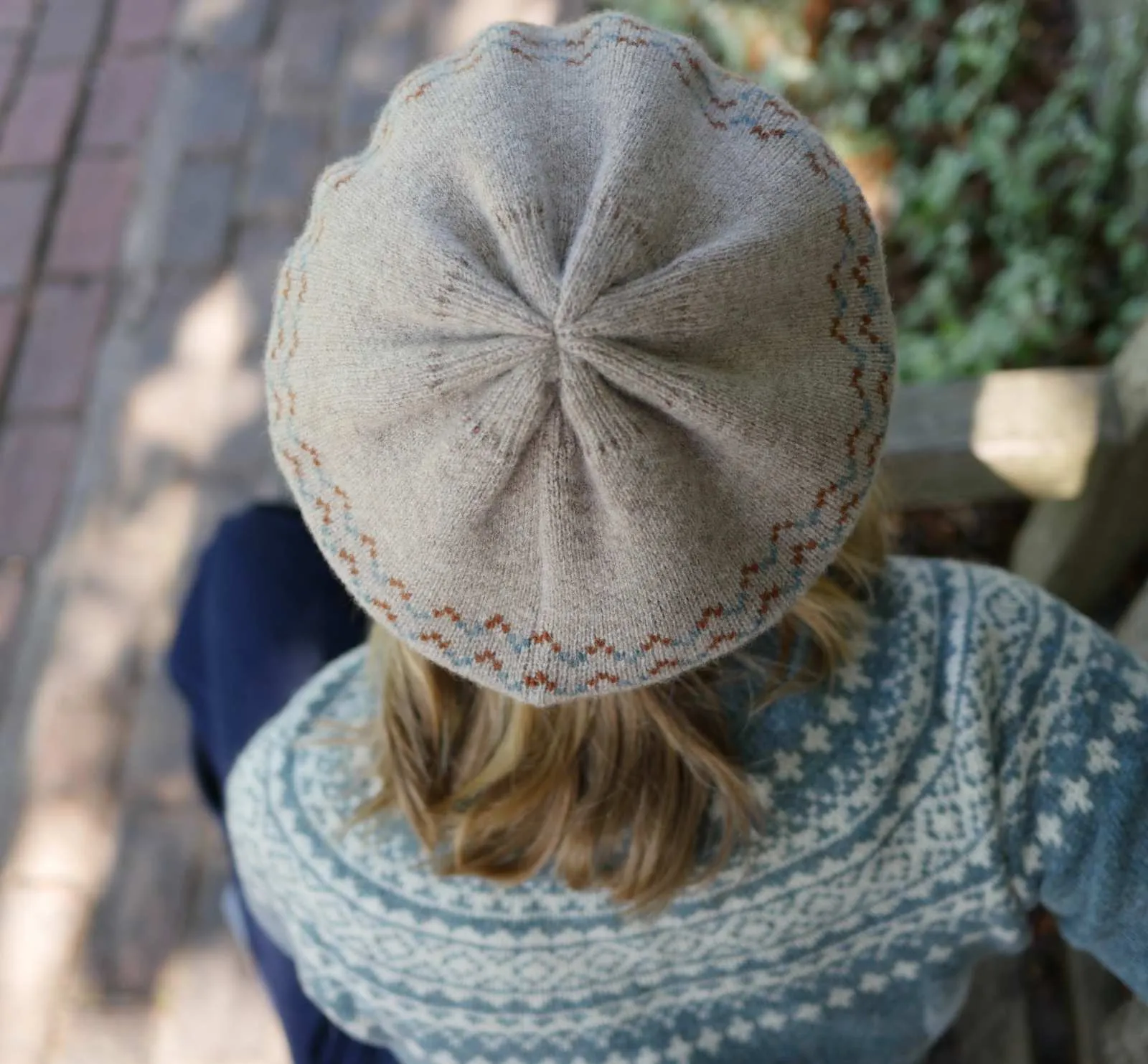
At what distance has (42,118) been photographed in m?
2.85

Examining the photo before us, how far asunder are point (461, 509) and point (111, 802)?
1.63 metres

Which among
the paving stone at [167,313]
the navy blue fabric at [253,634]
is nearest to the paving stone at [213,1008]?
the navy blue fabric at [253,634]

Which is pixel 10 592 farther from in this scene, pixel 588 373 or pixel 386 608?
pixel 588 373

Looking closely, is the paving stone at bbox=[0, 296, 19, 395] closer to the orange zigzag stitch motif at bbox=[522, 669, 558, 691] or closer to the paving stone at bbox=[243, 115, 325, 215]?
the paving stone at bbox=[243, 115, 325, 215]

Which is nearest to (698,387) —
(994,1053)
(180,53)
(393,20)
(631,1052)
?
(631,1052)

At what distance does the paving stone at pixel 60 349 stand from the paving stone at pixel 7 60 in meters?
0.65

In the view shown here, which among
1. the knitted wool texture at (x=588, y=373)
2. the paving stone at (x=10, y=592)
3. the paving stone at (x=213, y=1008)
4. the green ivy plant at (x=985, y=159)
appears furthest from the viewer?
the paving stone at (x=10, y=592)

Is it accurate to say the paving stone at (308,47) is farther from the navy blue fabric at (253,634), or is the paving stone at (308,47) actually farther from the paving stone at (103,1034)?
the paving stone at (103,1034)

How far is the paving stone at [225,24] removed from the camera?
2885mm

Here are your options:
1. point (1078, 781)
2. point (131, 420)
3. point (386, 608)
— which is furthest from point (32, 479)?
point (1078, 781)

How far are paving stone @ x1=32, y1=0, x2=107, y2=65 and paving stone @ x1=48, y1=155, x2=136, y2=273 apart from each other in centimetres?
38

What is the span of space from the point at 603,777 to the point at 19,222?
8.06 ft

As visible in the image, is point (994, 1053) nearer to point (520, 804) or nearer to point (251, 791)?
point (520, 804)

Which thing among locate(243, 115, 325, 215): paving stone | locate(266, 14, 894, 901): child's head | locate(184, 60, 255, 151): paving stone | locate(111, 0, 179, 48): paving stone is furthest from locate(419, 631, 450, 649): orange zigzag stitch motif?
locate(111, 0, 179, 48): paving stone
